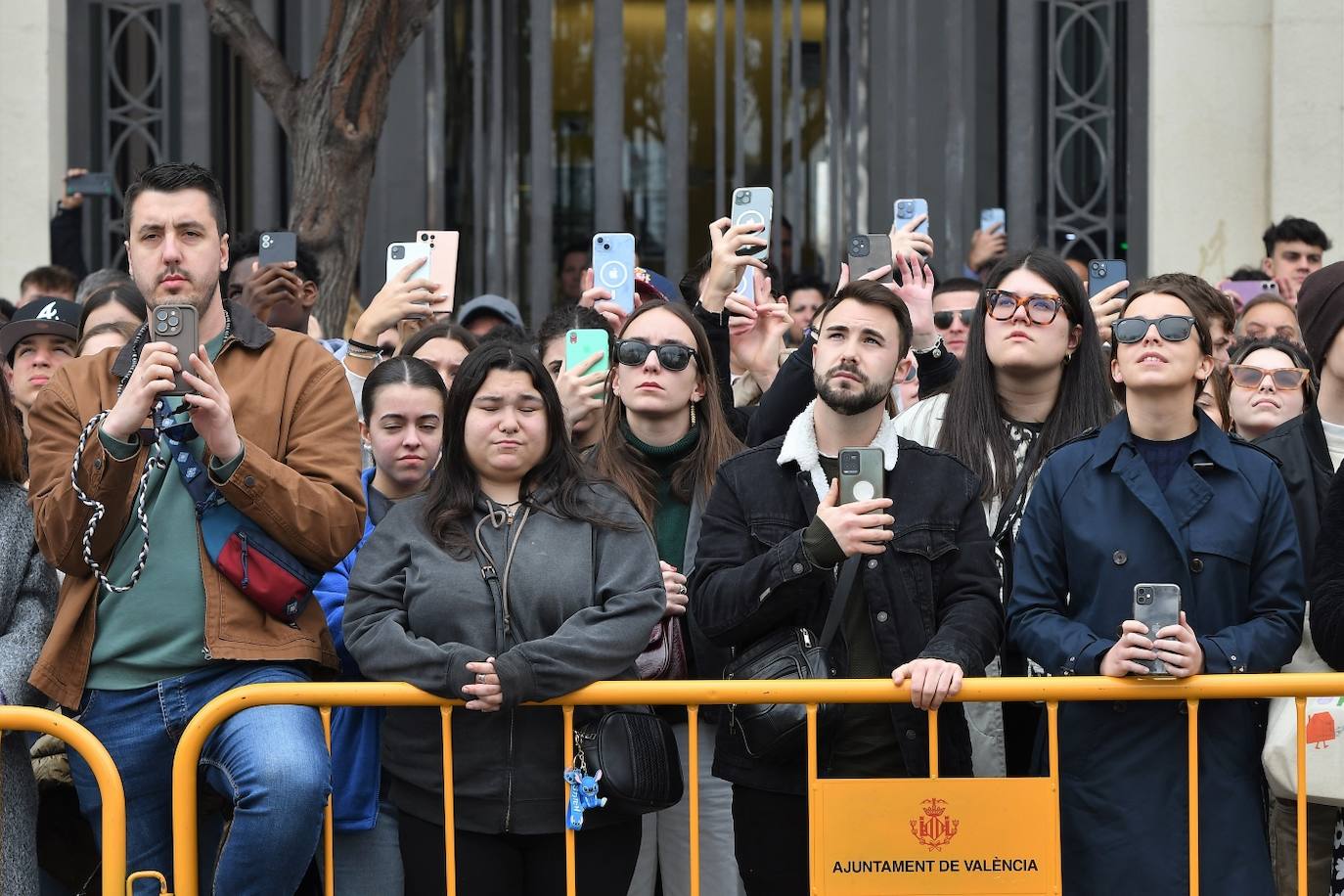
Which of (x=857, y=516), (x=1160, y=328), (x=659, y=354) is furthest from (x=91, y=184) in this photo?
(x=1160, y=328)

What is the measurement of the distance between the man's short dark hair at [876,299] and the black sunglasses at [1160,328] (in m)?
0.59

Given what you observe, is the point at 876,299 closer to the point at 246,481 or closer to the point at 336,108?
the point at 246,481

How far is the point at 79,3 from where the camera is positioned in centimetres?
1055

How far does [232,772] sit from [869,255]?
251 cm

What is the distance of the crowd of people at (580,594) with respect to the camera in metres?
4.47

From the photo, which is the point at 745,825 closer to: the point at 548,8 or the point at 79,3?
the point at 548,8

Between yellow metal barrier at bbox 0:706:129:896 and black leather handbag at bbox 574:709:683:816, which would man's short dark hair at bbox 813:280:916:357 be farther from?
yellow metal barrier at bbox 0:706:129:896

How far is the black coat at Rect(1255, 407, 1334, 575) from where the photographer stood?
503cm

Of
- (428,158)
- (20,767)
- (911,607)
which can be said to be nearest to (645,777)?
(911,607)

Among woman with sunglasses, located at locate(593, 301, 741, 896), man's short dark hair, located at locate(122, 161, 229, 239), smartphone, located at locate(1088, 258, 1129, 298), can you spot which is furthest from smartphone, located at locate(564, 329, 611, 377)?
smartphone, located at locate(1088, 258, 1129, 298)

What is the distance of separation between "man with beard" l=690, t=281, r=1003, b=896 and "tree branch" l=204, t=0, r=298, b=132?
14.8 feet

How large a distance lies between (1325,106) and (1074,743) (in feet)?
21.5


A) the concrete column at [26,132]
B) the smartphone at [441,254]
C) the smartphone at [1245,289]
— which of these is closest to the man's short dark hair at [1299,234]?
the smartphone at [1245,289]

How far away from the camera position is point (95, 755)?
14.3 ft
